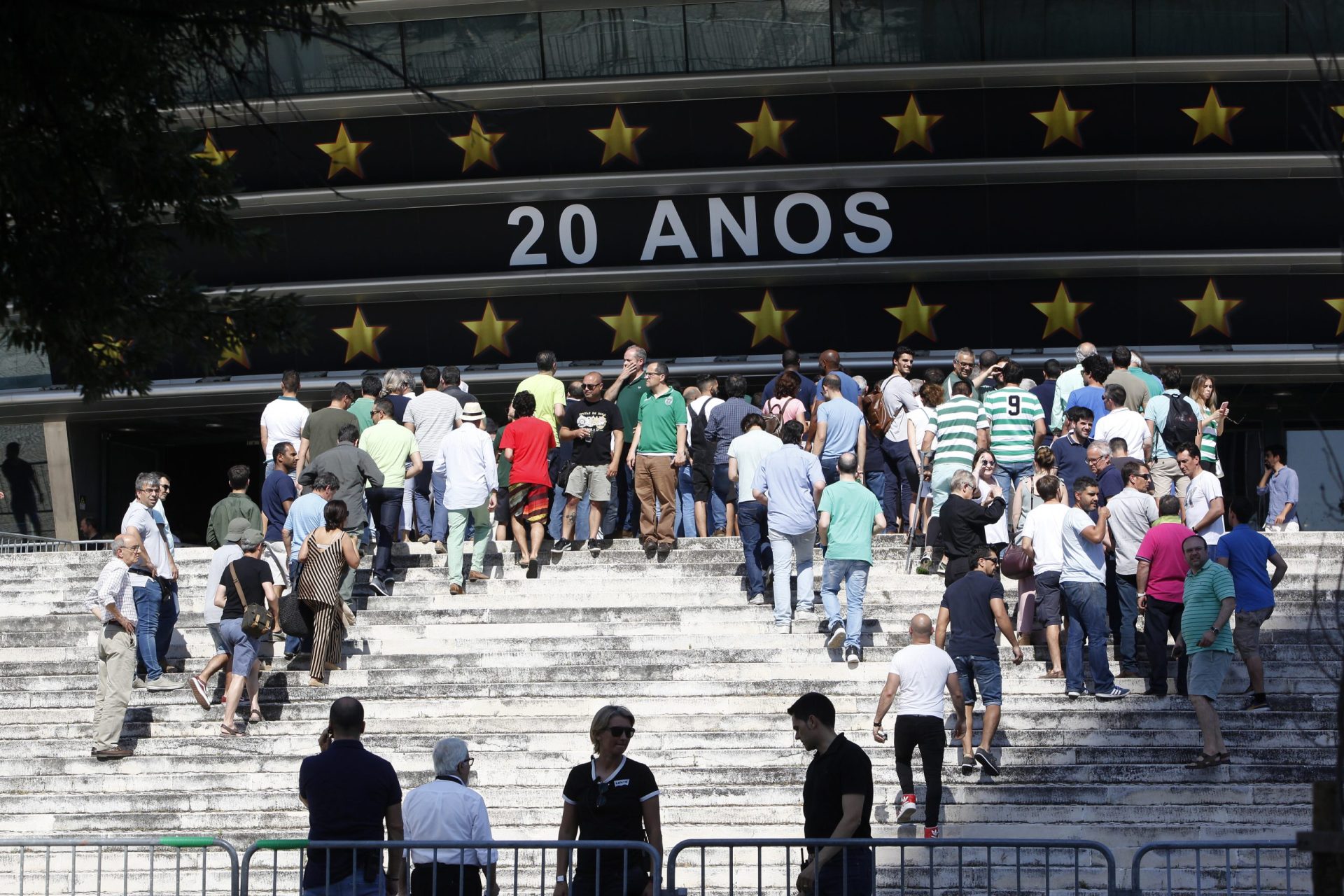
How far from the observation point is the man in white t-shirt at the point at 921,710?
10.8 m

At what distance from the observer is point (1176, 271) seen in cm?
2262

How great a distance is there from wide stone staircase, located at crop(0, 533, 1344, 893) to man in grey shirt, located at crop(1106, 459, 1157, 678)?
1.87 ft

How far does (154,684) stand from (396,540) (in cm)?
328

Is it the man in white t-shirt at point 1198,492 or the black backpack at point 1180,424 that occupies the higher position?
the black backpack at point 1180,424

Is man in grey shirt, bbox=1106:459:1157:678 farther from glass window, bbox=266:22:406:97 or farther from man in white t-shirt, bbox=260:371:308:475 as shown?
glass window, bbox=266:22:406:97

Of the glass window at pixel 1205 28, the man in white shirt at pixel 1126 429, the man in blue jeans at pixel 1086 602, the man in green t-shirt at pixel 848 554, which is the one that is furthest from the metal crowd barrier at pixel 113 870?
the glass window at pixel 1205 28

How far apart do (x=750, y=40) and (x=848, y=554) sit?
11426 mm

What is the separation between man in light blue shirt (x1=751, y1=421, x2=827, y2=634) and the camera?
13.7 m

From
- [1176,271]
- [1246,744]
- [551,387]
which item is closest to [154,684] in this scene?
[551,387]

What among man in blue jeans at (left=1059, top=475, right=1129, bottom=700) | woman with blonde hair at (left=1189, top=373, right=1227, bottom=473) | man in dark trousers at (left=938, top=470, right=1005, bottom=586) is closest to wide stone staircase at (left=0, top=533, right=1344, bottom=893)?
man in blue jeans at (left=1059, top=475, right=1129, bottom=700)

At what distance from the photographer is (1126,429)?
15133mm

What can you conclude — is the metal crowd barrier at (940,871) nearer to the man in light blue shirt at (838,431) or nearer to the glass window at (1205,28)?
the man in light blue shirt at (838,431)

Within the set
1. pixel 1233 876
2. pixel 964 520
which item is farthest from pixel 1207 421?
pixel 1233 876

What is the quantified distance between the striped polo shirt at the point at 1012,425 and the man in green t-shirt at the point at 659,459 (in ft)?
9.09
